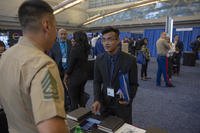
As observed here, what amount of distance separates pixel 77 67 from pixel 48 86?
240cm

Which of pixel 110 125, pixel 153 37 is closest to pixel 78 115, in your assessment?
pixel 110 125

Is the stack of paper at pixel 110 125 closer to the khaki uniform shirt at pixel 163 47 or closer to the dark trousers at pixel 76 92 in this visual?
the dark trousers at pixel 76 92

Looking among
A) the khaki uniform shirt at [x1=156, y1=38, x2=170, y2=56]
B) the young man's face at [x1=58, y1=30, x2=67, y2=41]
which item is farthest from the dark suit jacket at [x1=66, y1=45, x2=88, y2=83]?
the khaki uniform shirt at [x1=156, y1=38, x2=170, y2=56]

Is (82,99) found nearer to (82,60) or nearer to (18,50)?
(82,60)

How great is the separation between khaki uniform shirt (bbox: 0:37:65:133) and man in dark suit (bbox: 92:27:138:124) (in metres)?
1.01

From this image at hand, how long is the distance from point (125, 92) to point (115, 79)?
15cm

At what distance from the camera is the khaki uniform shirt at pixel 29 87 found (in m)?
0.68

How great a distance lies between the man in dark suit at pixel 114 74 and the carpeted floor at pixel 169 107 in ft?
4.60

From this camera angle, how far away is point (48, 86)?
680mm

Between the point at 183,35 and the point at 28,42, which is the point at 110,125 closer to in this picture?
the point at 28,42

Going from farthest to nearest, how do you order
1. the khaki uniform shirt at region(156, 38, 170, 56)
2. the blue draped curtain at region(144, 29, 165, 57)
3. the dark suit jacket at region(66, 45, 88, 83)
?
the blue draped curtain at region(144, 29, 165, 57) → the khaki uniform shirt at region(156, 38, 170, 56) → the dark suit jacket at region(66, 45, 88, 83)

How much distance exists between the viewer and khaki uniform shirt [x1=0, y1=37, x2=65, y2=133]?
68cm

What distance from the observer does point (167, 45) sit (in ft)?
17.1

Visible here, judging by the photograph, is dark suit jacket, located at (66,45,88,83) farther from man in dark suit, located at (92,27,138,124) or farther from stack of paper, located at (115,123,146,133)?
stack of paper, located at (115,123,146,133)
